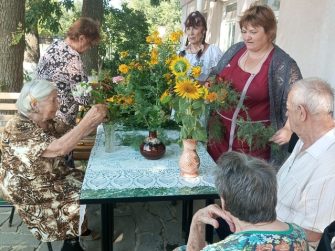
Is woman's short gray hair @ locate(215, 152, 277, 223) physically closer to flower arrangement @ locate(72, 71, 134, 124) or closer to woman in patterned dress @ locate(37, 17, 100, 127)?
flower arrangement @ locate(72, 71, 134, 124)

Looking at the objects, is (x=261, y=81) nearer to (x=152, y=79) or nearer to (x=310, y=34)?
(x=152, y=79)

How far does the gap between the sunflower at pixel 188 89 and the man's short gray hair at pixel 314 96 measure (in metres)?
0.46

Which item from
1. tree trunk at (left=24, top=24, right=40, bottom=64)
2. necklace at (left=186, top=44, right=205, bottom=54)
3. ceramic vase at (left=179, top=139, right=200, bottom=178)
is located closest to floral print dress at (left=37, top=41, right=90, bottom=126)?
necklace at (left=186, top=44, right=205, bottom=54)

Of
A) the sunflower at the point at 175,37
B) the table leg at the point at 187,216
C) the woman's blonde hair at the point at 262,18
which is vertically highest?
the woman's blonde hair at the point at 262,18

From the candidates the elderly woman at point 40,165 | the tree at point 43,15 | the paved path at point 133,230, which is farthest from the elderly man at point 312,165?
the tree at point 43,15

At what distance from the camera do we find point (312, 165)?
67.2 inches

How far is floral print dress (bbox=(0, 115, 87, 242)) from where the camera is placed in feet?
7.25

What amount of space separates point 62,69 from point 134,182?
1762 mm

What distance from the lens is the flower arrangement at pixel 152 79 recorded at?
2320 millimetres

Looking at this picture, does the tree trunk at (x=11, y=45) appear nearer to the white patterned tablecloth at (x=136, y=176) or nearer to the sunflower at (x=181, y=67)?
the white patterned tablecloth at (x=136, y=176)

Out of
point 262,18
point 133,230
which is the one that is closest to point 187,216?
point 133,230

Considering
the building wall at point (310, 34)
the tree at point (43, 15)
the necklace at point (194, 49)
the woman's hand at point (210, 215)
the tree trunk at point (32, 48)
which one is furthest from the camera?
the tree trunk at point (32, 48)

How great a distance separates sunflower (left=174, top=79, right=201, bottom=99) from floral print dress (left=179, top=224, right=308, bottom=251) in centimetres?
82

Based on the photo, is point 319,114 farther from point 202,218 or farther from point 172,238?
point 172,238
